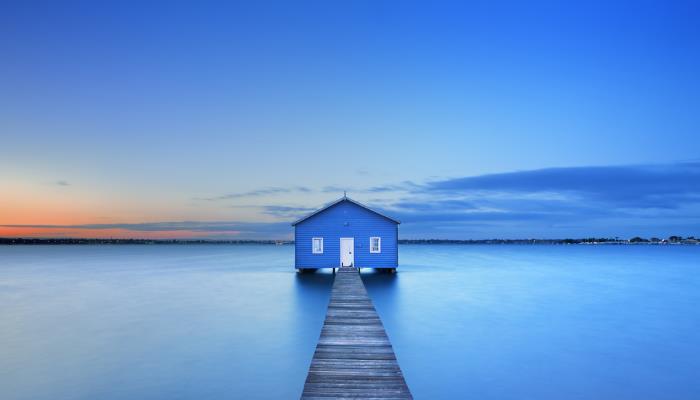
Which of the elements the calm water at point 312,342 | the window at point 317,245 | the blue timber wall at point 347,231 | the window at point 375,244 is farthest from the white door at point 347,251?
the calm water at point 312,342

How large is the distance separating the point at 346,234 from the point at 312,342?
14.8 meters

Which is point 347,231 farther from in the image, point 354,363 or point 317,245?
point 354,363

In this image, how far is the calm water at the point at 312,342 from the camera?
37.8ft

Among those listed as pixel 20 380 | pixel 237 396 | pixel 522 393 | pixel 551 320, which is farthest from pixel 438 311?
pixel 20 380

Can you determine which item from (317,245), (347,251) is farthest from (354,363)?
(317,245)

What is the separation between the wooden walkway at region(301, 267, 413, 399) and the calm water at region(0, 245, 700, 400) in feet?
5.63

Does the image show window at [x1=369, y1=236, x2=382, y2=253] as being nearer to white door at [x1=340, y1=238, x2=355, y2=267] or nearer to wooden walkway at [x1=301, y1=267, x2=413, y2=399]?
white door at [x1=340, y1=238, x2=355, y2=267]

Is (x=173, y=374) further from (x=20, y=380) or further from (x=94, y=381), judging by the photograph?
(x=20, y=380)

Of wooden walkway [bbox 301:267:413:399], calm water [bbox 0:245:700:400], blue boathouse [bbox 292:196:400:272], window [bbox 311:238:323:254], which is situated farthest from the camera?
window [bbox 311:238:323:254]

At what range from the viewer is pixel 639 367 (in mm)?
13359

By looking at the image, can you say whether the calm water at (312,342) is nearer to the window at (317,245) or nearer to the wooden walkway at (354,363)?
A: the wooden walkway at (354,363)

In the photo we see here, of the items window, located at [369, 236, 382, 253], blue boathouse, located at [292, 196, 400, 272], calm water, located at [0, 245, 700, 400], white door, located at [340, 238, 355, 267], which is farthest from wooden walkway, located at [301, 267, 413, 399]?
window, located at [369, 236, 382, 253]

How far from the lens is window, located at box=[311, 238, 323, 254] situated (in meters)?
30.7

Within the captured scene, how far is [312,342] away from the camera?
16.0 meters
